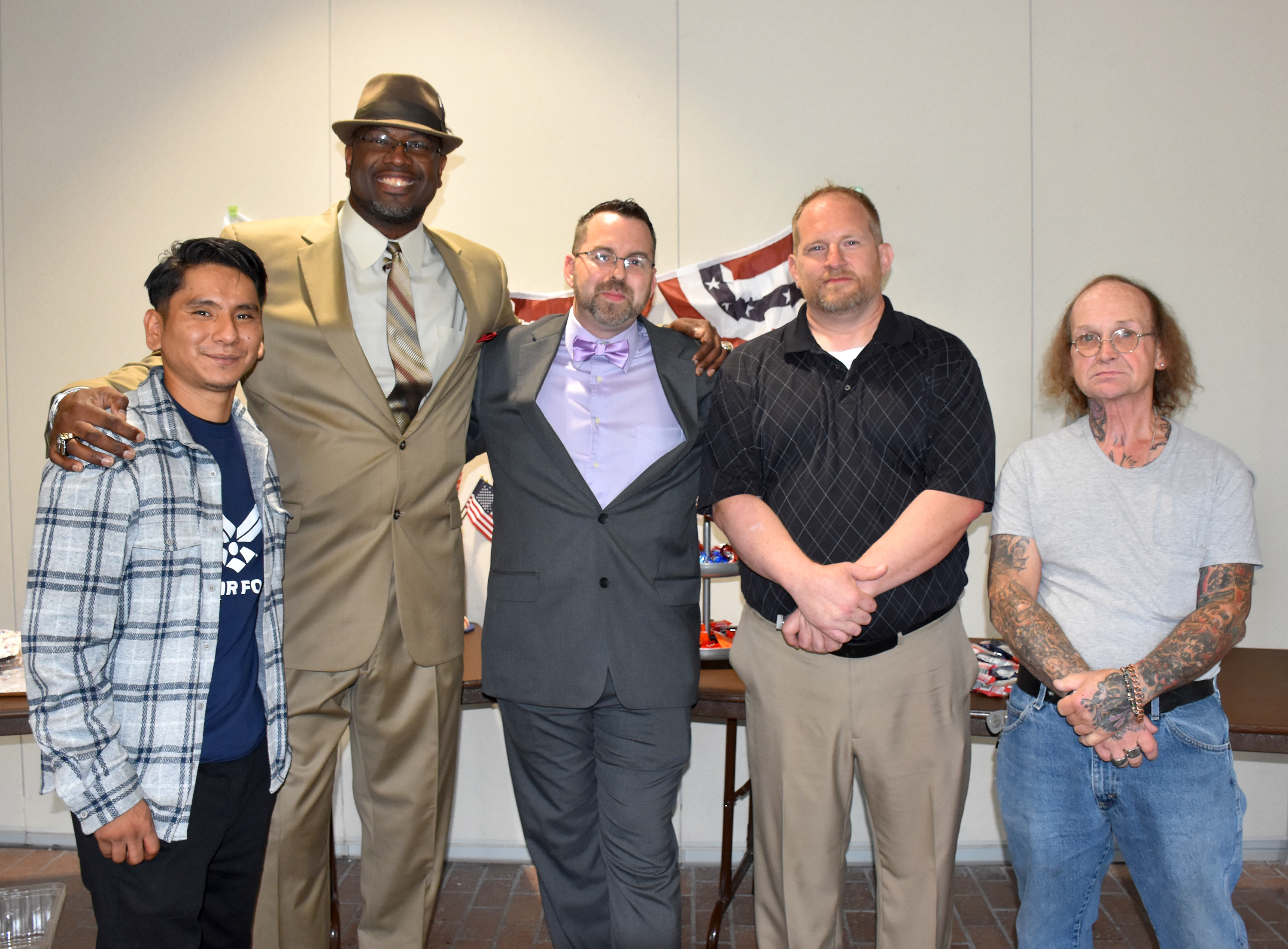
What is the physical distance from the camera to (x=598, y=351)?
2.43 meters

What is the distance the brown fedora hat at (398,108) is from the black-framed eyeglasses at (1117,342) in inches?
66.6

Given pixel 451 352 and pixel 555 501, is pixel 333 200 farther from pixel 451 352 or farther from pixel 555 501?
pixel 555 501

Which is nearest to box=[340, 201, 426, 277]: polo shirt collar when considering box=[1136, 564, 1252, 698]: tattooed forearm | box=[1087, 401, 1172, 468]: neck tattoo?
box=[1087, 401, 1172, 468]: neck tattoo

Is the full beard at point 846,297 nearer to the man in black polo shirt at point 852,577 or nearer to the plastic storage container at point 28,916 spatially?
the man in black polo shirt at point 852,577

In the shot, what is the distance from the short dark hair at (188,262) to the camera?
71.7 inches

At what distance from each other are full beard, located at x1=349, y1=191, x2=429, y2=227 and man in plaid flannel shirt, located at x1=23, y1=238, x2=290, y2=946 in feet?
1.60

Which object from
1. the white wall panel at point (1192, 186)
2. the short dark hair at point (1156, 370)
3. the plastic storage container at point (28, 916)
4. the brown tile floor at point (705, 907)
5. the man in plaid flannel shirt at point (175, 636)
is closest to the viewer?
the man in plaid flannel shirt at point (175, 636)

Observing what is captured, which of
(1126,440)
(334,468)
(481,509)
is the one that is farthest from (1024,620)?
(481,509)

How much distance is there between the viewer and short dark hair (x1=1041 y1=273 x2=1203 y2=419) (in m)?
2.07

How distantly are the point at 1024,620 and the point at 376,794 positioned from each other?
170cm

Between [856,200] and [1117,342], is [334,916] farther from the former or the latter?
[1117,342]

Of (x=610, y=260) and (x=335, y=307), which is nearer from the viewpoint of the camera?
(x=335, y=307)

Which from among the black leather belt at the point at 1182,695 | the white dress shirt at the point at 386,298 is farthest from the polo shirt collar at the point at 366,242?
the black leather belt at the point at 1182,695

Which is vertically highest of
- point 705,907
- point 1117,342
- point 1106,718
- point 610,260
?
point 610,260
